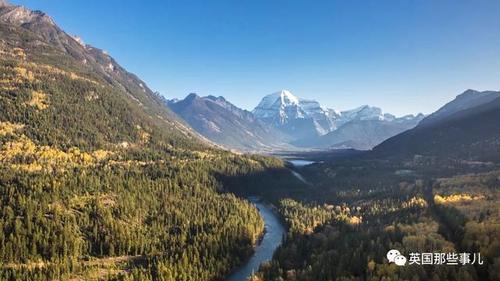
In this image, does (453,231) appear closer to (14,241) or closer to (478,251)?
(478,251)

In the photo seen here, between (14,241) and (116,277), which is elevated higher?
(14,241)

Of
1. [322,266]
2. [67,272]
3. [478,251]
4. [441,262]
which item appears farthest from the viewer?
[67,272]

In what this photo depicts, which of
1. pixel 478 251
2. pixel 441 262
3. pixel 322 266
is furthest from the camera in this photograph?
pixel 322 266

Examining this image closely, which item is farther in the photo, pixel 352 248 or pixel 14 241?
pixel 14 241

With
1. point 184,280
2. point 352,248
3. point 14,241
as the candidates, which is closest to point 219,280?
point 184,280

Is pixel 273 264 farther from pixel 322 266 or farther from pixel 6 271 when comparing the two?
pixel 6 271

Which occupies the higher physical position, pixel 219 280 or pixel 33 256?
pixel 33 256

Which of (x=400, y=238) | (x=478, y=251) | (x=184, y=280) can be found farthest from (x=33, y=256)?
(x=478, y=251)

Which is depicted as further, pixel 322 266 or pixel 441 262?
pixel 322 266

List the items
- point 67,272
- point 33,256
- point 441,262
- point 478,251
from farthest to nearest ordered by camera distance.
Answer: point 33,256 → point 67,272 → point 478,251 → point 441,262
